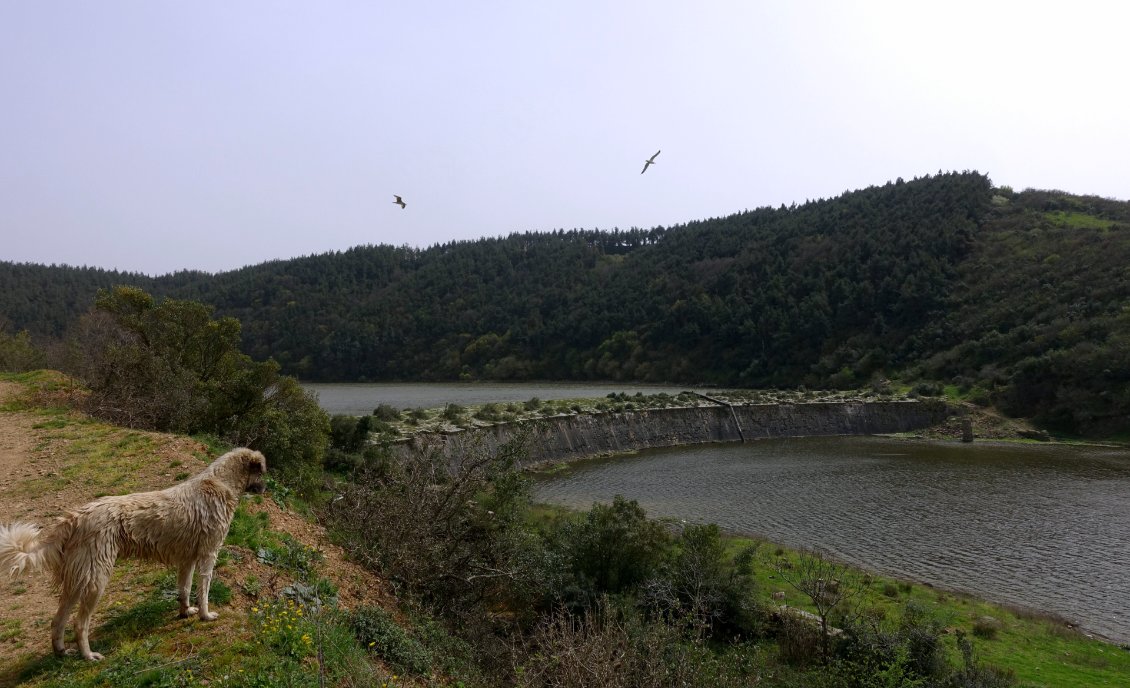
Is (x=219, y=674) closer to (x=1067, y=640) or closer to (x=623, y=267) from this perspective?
(x=1067, y=640)

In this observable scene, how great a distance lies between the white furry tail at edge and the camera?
191 inches

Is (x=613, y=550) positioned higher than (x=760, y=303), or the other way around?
(x=760, y=303)

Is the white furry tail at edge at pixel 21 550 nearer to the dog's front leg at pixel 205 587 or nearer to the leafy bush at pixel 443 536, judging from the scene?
the dog's front leg at pixel 205 587

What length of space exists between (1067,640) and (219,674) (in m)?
15.0

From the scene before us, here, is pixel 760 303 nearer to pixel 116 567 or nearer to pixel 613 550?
pixel 613 550

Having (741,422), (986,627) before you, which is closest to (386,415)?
(741,422)

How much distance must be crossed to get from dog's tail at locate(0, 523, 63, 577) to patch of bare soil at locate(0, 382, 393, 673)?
936mm

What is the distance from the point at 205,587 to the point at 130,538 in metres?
0.88

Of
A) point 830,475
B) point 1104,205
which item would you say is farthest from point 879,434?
point 1104,205

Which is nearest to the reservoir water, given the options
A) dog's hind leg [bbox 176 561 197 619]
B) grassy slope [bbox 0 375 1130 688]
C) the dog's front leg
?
grassy slope [bbox 0 375 1130 688]

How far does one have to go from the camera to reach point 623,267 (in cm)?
9706

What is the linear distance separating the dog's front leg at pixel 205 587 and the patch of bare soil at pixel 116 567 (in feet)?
0.28

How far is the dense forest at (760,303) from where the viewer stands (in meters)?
46.8

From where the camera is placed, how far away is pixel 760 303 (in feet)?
225
